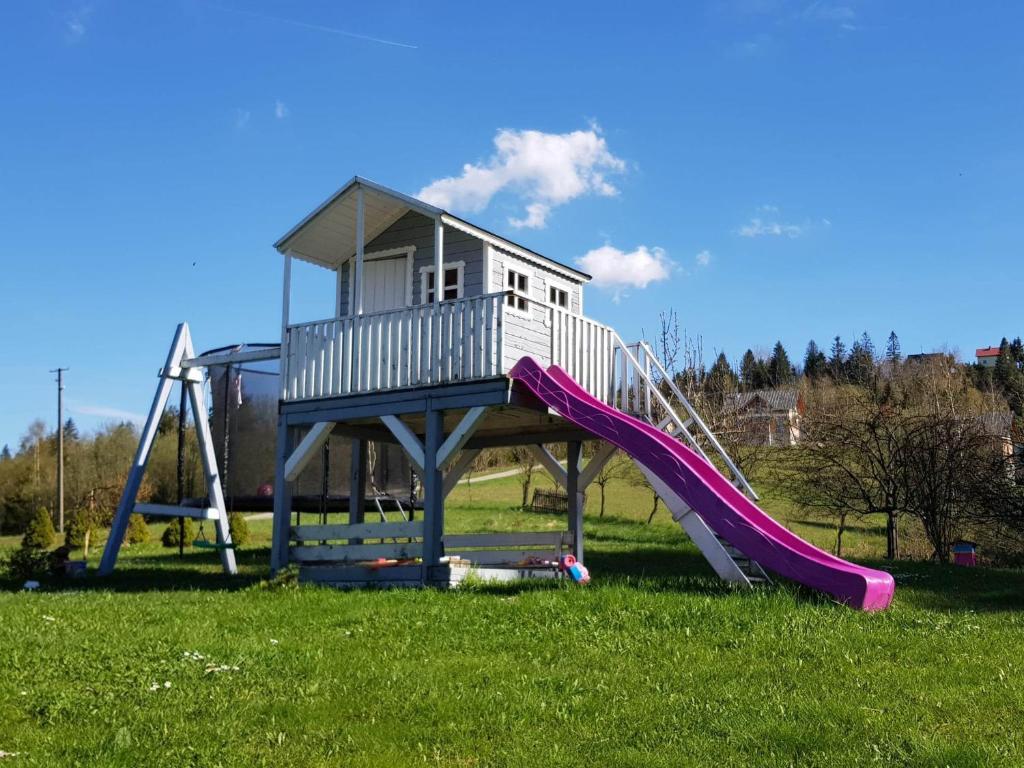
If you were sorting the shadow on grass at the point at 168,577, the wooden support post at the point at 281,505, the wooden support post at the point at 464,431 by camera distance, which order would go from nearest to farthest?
the wooden support post at the point at 464,431 → the shadow on grass at the point at 168,577 → the wooden support post at the point at 281,505

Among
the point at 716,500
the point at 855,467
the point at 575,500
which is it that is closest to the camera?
the point at 716,500

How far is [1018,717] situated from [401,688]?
3.98 meters

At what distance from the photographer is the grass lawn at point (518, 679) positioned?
5.82 metres

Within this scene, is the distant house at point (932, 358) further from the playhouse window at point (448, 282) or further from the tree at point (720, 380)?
the playhouse window at point (448, 282)

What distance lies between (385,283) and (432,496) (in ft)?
16.1

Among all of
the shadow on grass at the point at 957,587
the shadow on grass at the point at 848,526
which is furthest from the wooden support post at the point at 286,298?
the shadow on grass at the point at 848,526

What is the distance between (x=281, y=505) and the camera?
15703mm

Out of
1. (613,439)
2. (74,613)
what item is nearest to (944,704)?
(613,439)

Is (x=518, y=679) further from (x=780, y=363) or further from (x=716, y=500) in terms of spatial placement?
(x=780, y=363)

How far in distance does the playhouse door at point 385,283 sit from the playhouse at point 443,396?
0.08ft

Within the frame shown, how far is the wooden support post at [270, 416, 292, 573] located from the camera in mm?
15406

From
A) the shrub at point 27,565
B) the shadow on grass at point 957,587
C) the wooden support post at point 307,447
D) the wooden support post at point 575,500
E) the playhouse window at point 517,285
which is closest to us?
the shadow on grass at point 957,587

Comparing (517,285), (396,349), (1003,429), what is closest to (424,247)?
(517,285)

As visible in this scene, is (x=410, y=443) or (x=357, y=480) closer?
(x=410, y=443)
